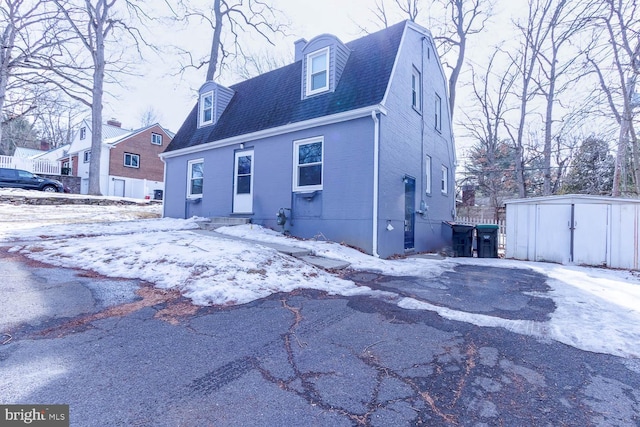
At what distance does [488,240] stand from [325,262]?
6.20 meters

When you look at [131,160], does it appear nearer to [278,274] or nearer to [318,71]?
[318,71]

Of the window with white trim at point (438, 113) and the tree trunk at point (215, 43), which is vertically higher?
the tree trunk at point (215, 43)

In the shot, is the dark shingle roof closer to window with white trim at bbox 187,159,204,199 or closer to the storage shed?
window with white trim at bbox 187,159,204,199

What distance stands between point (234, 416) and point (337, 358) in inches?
40.0

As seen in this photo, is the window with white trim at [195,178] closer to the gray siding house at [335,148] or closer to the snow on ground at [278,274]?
the gray siding house at [335,148]

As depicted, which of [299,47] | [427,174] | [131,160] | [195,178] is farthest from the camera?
[131,160]

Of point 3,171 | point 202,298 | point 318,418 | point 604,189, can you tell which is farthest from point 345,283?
point 3,171

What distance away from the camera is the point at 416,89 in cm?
1071

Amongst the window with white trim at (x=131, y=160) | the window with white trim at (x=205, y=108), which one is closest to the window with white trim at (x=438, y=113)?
the window with white trim at (x=205, y=108)

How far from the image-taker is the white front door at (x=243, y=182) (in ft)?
34.6

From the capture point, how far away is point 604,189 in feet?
59.7

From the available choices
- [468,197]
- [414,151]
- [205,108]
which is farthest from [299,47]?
[468,197]

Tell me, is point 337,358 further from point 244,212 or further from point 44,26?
point 44,26

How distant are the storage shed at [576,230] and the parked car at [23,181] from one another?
24.9m
